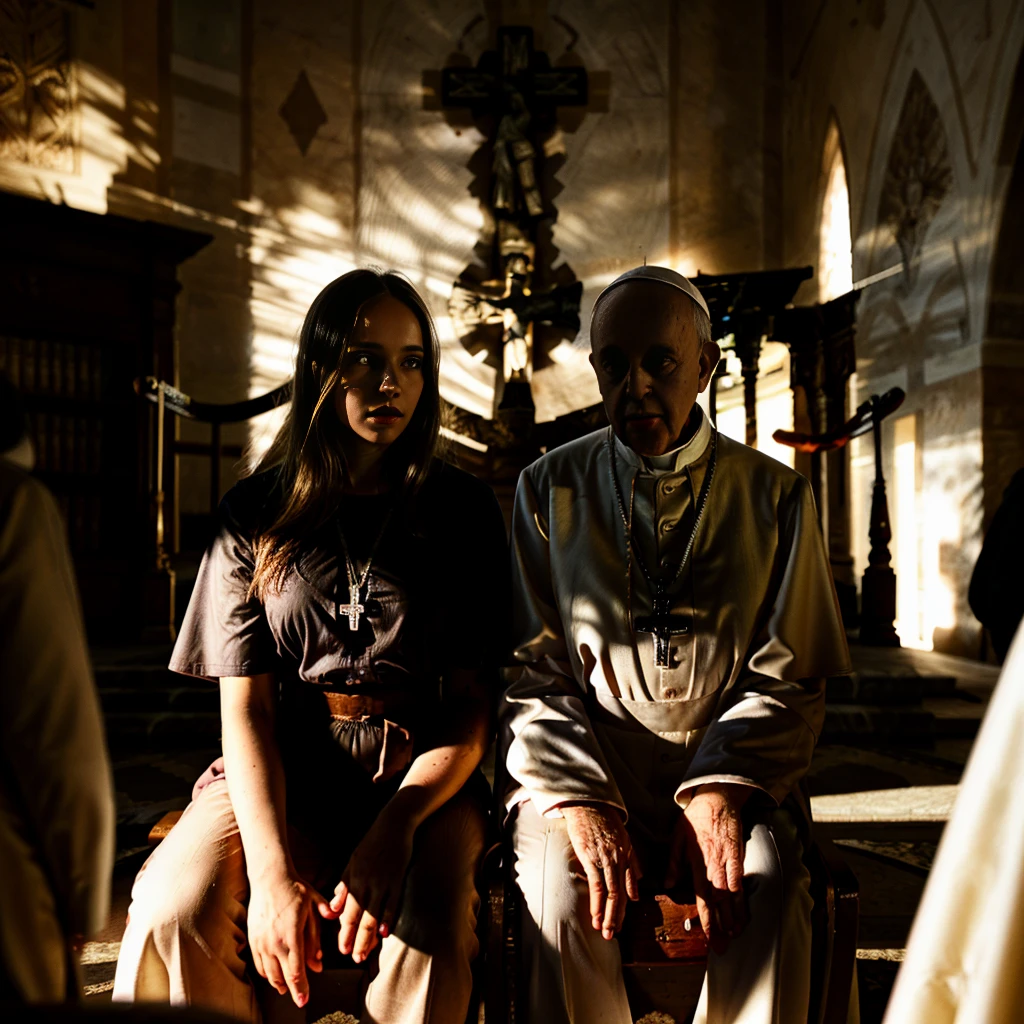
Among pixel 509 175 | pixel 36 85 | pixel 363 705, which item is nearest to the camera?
pixel 363 705

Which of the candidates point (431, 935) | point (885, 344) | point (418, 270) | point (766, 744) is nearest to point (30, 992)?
point (431, 935)

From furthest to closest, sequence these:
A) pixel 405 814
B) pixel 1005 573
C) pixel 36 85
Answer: pixel 36 85 → pixel 1005 573 → pixel 405 814

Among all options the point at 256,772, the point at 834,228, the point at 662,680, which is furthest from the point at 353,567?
the point at 834,228

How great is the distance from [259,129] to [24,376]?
4630 mm

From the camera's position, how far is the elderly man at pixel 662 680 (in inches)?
58.5

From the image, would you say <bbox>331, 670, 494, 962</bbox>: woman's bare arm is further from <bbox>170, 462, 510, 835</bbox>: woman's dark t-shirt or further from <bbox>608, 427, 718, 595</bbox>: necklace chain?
<bbox>608, 427, 718, 595</bbox>: necklace chain

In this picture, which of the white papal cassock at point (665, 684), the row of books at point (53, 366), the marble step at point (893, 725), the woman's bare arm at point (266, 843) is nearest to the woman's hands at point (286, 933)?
the woman's bare arm at point (266, 843)

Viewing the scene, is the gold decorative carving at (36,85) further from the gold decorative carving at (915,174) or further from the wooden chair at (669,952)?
the wooden chair at (669,952)

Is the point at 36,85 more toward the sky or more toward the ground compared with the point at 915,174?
more toward the sky

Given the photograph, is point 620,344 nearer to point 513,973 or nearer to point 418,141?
point 513,973

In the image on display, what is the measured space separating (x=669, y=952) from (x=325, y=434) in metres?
1.19

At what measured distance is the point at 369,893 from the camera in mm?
1448

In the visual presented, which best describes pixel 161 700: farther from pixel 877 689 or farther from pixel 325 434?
pixel 877 689

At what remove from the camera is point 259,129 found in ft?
31.0
